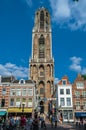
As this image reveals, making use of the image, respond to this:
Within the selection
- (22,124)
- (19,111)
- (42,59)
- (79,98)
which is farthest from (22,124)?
(42,59)

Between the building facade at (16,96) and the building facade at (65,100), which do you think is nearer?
the building facade at (65,100)

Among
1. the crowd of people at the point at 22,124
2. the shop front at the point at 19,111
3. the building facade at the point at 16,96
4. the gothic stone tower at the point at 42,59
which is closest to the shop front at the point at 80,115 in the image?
the building facade at the point at 16,96

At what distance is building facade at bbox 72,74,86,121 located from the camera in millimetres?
45688

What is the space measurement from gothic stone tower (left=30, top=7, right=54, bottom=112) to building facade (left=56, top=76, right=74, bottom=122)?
11227mm

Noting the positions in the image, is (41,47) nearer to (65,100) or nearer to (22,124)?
(65,100)

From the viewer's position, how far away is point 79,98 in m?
47.2

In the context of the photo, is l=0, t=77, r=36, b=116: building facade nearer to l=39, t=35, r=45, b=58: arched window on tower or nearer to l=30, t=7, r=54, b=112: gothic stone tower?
l=30, t=7, r=54, b=112: gothic stone tower

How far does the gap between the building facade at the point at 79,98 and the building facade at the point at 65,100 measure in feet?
3.11

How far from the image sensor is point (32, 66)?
67188mm

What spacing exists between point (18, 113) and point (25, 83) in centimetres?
695

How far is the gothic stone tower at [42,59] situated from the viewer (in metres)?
64.4

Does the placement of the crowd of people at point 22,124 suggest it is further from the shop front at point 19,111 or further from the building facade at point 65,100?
the building facade at point 65,100

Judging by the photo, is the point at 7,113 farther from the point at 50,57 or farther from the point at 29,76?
the point at 50,57

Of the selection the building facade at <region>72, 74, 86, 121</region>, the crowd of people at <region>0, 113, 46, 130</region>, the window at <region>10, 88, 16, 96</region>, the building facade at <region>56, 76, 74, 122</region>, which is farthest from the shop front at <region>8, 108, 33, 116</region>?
the crowd of people at <region>0, 113, 46, 130</region>
